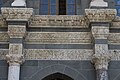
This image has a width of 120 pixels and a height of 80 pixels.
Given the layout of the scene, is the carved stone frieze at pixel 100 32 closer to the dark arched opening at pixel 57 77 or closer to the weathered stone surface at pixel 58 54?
the weathered stone surface at pixel 58 54

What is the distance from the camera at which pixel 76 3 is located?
1280 centimetres

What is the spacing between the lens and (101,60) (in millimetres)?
10992

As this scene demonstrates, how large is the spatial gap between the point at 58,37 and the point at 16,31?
1507 millimetres

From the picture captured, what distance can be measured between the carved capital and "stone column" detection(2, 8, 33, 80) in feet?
8.16

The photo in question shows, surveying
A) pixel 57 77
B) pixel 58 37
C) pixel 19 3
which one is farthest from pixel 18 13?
pixel 57 77

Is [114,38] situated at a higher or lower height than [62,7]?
lower

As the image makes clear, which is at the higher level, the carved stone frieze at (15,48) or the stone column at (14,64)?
the carved stone frieze at (15,48)

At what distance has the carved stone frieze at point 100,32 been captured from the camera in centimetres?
1141

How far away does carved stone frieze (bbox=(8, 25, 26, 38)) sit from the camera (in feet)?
A: 37.5

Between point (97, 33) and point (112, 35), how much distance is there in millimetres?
694

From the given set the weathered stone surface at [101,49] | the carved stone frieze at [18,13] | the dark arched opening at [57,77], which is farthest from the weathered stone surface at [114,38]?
the carved stone frieze at [18,13]

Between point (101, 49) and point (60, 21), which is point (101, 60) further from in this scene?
point (60, 21)

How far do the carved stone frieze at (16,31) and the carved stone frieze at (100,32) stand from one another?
2443 mm

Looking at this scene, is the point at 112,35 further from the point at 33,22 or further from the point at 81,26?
the point at 33,22
